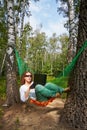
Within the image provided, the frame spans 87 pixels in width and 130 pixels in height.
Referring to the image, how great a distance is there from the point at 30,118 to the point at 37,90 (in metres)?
0.63

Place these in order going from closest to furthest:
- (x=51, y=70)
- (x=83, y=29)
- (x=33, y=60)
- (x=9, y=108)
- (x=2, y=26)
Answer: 1. (x=83, y=29)
2. (x=9, y=108)
3. (x=2, y=26)
4. (x=51, y=70)
5. (x=33, y=60)

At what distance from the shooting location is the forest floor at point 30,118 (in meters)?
5.68

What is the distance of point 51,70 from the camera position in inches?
2121

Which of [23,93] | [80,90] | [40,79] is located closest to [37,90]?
[23,93]

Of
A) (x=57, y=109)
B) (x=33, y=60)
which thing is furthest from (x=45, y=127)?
(x=33, y=60)

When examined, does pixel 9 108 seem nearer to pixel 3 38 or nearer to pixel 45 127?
pixel 45 127

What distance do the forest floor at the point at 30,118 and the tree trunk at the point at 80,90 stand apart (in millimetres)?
246

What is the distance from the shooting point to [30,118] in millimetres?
6117

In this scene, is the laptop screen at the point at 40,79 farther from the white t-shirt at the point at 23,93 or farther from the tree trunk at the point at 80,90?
the tree trunk at the point at 80,90

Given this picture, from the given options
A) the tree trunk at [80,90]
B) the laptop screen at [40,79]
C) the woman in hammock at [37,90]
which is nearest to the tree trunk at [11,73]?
the laptop screen at [40,79]

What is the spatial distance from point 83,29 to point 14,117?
2.60 metres

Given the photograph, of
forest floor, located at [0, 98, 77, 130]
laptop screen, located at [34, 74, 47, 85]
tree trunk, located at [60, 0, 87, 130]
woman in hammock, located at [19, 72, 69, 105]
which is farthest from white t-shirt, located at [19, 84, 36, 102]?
tree trunk, located at [60, 0, 87, 130]

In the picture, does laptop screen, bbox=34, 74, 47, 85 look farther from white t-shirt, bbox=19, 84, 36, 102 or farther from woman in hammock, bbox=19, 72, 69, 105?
white t-shirt, bbox=19, 84, 36, 102

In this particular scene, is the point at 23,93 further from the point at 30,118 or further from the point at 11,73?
the point at 11,73
